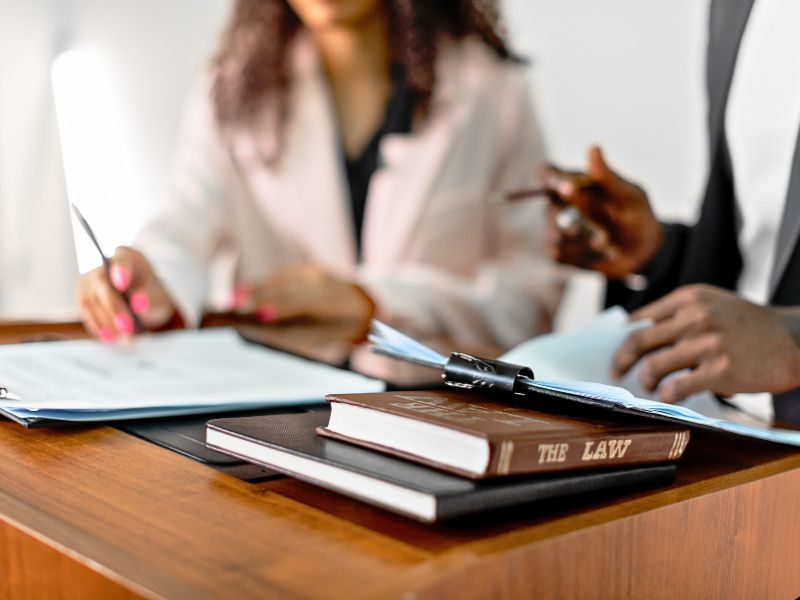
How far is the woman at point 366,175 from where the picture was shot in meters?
1.43

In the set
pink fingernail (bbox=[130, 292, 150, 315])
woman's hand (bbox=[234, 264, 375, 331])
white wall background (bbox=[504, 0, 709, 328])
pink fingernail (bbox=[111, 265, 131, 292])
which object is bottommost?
woman's hand (bbox=[234, 264, 375, 331])

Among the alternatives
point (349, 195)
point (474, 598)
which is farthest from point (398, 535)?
point (349, 195)

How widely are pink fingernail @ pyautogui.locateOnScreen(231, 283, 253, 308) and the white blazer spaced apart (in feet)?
0.08

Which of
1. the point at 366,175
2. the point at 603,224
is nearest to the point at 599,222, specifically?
the point at 603,224

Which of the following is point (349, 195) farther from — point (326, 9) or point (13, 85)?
point (13, 85)

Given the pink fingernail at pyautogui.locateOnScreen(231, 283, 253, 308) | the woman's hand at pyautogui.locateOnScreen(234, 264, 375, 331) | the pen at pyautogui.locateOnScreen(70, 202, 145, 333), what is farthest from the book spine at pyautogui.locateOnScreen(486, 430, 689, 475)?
the pink fingernail at pyautogui.locateOnScreen(231, 283, 253, 308)

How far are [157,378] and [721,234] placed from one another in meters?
0.60

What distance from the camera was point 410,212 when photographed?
1474 mm

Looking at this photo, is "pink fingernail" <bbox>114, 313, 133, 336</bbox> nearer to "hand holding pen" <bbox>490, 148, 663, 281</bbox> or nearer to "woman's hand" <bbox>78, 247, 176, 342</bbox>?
"woman's hand" <bbox>78, 247, 176, 342</bbox>

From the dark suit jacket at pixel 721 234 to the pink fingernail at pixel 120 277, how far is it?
23.5 inches

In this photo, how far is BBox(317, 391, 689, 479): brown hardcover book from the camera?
386 millimetres

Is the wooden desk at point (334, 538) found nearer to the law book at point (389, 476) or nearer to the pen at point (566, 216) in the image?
the law book at point (389, 476)

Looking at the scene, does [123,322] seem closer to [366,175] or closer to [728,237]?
[728,237]

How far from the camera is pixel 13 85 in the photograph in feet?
7.16
